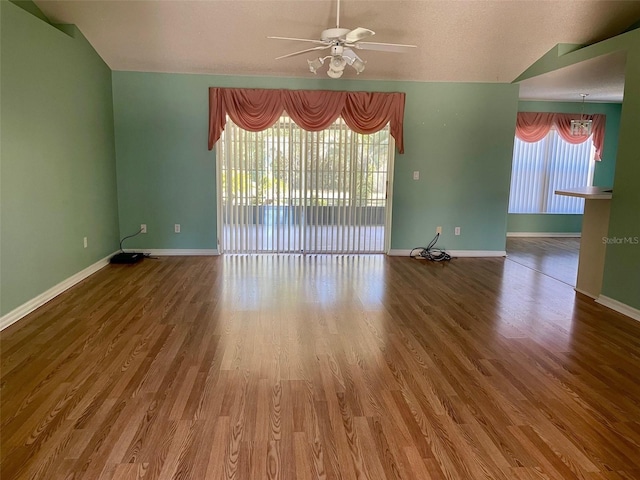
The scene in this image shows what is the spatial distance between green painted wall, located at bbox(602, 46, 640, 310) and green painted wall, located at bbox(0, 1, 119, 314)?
17.7 feet

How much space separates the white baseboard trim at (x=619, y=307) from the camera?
147 inches

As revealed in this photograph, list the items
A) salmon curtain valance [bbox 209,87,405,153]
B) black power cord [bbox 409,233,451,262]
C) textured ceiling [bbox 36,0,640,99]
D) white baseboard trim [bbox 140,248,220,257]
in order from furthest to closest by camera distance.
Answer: black power cord [bbox 409,233,451,262] < white baseboard trim [bbox 140,248,220,257] < salmon curtain valance [bbox 209,87,405,153] < textured ceiling [bbox 36,0,640,99]

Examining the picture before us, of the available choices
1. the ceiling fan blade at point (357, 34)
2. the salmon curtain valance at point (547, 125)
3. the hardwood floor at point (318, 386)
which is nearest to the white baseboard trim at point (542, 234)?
the salmon curtain valance at point (547, 125)

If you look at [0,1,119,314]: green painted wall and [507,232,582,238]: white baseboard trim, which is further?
[507,232,582,238]: white baseboard trim

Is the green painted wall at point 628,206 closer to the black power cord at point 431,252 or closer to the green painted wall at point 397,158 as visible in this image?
the green painted wall at point 397,158

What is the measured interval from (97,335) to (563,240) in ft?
25.8

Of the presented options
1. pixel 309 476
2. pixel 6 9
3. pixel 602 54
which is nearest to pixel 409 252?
pixel 602 54

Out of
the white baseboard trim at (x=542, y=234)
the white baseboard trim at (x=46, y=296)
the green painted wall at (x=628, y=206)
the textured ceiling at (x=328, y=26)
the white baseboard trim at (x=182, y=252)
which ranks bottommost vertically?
the white baseboard trim at (x=46, y=296)

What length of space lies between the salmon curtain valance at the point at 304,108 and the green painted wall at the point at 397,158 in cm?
15

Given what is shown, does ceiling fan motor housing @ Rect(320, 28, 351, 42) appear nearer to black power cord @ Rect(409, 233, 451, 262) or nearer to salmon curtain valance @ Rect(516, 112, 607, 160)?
black power cord @ Rect(409, 233, 451, 262)

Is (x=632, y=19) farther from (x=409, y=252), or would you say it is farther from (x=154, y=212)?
(x=154, y=212)

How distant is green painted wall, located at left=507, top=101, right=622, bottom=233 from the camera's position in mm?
7742

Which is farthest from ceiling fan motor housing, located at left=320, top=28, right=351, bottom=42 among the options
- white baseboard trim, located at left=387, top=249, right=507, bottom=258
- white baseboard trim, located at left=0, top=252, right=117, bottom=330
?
white baseboard trim, located at left=387, top=249, right=507, bottom=258

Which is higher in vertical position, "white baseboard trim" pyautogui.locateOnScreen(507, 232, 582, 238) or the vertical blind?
the vertical blind
